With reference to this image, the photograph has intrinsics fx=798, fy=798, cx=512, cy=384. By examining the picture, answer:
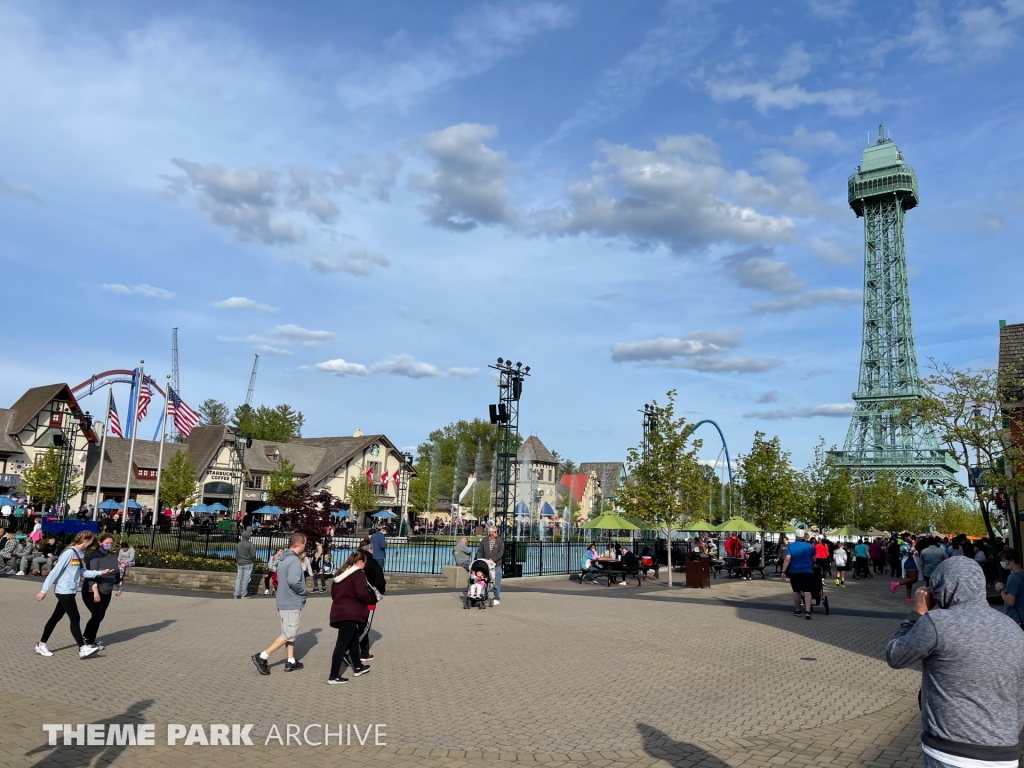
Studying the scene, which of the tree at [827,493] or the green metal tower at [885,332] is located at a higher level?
the green metal tower at [885,332]

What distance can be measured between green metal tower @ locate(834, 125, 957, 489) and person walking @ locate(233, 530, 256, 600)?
8270cm

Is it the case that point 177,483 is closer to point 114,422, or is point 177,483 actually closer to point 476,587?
point 114,422

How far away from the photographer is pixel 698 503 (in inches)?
1090

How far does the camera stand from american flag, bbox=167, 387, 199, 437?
41.8 meters

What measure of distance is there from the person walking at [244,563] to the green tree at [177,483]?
40.4 meters

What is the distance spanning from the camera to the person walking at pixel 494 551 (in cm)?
1829

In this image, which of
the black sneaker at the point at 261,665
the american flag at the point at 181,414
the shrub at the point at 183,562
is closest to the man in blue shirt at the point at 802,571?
the black sneaker at the point at 261,665

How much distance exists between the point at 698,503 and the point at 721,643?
15.0 metres

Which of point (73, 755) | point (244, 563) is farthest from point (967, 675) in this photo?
point (244, 563)

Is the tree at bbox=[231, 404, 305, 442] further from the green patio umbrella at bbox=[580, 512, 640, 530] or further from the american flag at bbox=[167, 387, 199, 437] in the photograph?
the green patio umbrella at bbox=[580, 512, 640, 530]

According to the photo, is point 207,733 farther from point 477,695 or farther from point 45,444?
point 45,444

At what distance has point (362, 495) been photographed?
206 ft

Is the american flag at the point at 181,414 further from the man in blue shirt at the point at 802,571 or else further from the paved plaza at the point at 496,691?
the man in blue shirt at the point at 802,571

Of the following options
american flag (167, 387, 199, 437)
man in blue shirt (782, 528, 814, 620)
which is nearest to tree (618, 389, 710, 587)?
man in blue shirt (782, 528, 814, 620)
